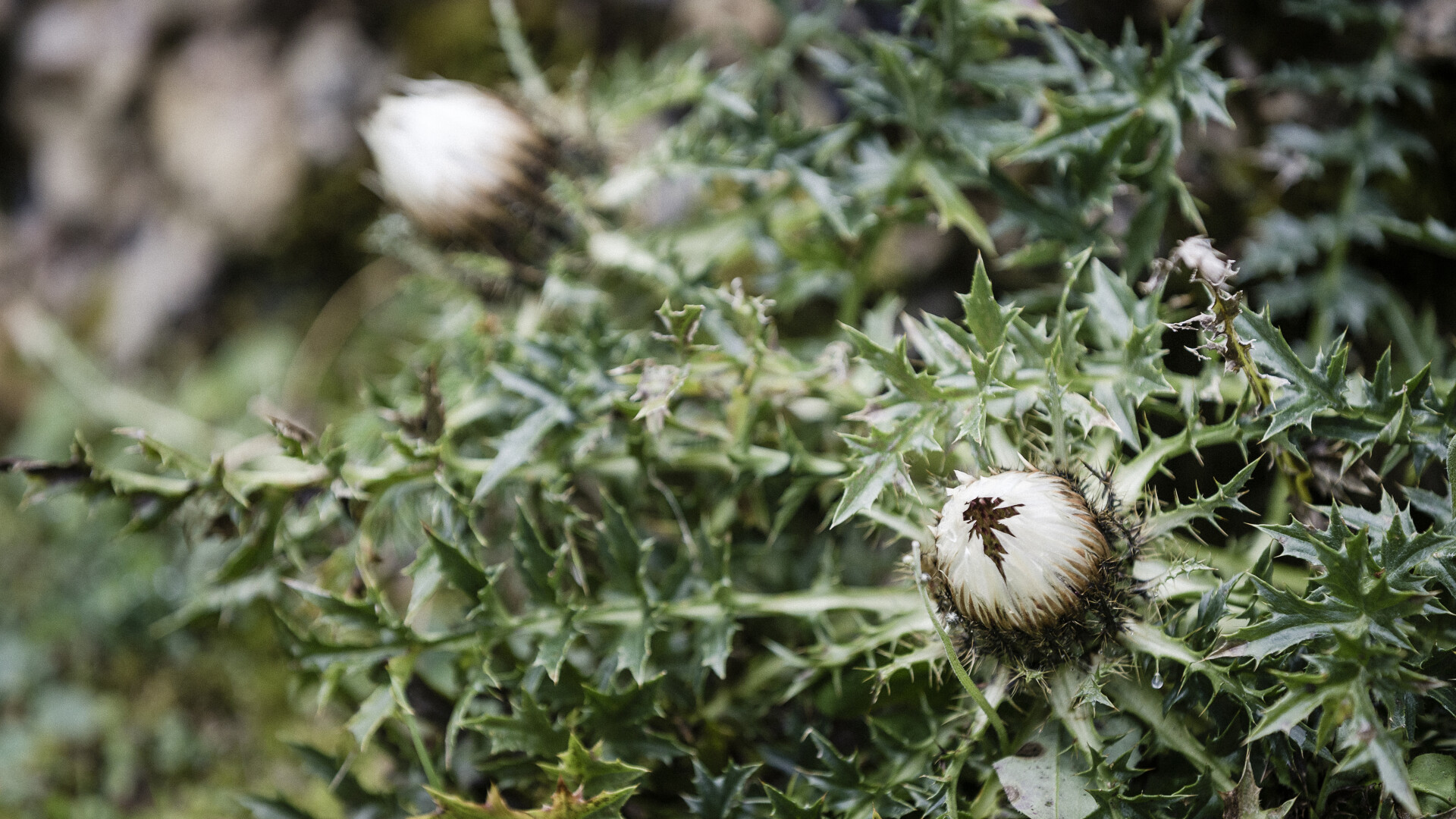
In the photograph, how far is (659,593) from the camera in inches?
51.9

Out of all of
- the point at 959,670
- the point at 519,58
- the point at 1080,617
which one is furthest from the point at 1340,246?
the point at 519,58

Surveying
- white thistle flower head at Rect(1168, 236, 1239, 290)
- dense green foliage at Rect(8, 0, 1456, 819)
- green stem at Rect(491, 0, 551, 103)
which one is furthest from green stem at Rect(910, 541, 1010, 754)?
green stem at Rect(491, 0, 551, 103)

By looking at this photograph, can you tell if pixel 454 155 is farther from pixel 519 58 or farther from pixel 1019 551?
pixel 1019 551

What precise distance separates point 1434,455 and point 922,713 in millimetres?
722

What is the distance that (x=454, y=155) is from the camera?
159cm

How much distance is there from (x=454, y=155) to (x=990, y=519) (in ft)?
3.79

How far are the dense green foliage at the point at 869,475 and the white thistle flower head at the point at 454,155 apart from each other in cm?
10

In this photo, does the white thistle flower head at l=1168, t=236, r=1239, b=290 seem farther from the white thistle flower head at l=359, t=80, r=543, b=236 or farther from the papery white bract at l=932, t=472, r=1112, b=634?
the white thistle flower head at l=359, t=80, r=543, b=236

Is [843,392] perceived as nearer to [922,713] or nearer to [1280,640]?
[922,713]

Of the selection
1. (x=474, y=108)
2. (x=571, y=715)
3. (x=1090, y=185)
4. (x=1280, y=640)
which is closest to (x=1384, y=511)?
(x=1280, y=640)

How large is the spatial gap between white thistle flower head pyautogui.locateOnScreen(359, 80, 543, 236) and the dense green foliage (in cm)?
10

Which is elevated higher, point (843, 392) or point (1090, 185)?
point (1090, 185)

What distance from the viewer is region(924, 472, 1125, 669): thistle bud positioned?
3.22 ft

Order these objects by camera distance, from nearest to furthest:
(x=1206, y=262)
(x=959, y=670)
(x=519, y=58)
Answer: (x=959, y=670) → (x=1206, y=262) → (x=519, y=58)
